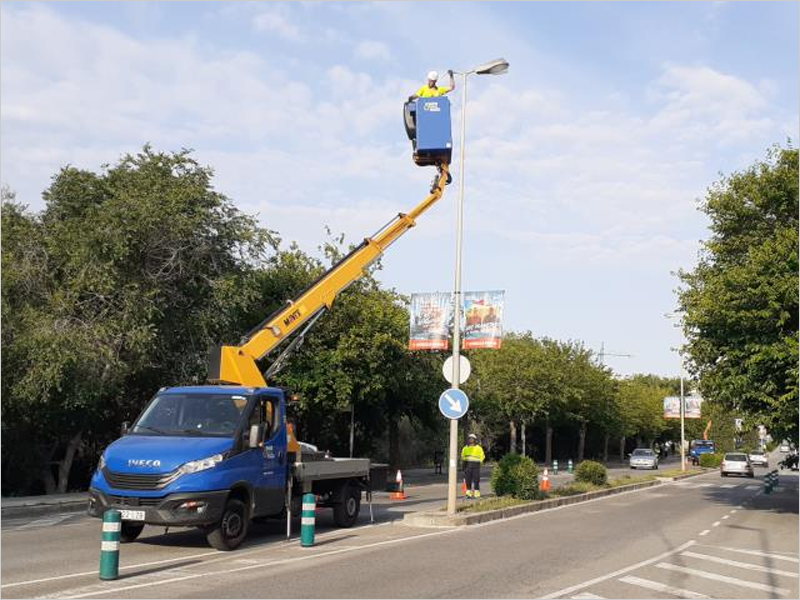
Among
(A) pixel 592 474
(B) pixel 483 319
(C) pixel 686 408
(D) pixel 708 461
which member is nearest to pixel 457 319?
(B) pixel 483 319

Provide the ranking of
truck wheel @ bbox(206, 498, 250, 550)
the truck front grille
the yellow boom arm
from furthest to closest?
the yellow boom arm → truck wheel @ bbox(206, 498, 250, 550) → the truck front grille

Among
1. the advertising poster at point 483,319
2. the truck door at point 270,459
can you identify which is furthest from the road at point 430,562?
the advertising poster at point 483,319

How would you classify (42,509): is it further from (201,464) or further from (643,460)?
(643,460)

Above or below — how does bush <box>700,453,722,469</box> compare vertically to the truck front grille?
below

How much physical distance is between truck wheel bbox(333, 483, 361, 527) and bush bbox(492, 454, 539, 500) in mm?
6685

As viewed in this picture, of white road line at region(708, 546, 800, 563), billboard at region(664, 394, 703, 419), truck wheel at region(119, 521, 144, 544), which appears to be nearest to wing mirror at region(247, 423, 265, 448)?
truck wheel at region(119, 521, 144, 544)

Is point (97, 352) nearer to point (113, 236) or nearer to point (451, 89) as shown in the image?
point (113, 236)

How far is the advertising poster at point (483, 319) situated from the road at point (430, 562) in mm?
3992

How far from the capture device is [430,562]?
11508 millimetres

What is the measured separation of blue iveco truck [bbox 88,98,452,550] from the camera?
37.4 feet

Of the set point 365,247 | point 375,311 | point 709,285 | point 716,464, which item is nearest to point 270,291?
point 375,311

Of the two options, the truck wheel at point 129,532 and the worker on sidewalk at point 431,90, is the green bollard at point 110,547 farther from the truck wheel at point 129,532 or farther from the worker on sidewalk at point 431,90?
the worker on sidewalk at point 431,90

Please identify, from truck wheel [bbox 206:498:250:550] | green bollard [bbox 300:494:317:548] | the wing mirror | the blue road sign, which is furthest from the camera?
the blue road sign

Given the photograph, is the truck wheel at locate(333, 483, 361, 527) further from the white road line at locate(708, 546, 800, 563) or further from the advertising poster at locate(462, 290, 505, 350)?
the white road line at locate(708, 546, 800, 563)
